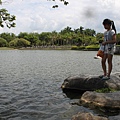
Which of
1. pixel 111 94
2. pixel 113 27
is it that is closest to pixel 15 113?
pixel 111 94

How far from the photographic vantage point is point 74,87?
12.6m

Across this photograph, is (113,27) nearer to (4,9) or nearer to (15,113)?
(4,9)

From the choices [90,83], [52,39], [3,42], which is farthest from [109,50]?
[3,42]

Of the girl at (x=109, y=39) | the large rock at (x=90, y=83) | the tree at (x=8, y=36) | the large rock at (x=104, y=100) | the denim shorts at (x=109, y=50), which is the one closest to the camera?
the large rock at (x=104, y=100)

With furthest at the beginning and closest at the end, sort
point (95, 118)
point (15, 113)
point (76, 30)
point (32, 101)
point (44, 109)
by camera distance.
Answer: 1. point (76, 30)
2. point (32, 101)
3. point (44, 109)
4. point (15, 113)
5. point (95, 118)

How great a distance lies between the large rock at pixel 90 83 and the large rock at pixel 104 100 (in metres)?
1.79

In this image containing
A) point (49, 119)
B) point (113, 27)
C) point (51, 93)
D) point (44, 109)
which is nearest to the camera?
point (49, 119)

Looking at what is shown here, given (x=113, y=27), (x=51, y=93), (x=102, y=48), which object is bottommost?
(x=51, y=93)

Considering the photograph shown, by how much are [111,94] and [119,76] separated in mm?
3526

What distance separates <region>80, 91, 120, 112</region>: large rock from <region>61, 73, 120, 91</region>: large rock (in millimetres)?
1788

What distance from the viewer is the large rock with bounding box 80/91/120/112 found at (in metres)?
8.92

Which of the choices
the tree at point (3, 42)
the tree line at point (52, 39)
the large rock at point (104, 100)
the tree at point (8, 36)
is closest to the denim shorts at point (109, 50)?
the large rock at point (104, 100)

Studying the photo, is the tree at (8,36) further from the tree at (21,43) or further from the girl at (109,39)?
the girl at (109,39)

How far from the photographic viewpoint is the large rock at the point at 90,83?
1145cm
